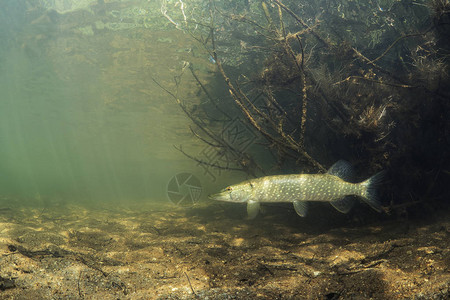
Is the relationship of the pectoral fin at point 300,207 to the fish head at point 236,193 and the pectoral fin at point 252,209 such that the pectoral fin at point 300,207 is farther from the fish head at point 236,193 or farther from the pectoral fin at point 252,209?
the fish head at point 236,193

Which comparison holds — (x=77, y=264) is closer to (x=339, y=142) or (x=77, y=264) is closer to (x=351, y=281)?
(x=351, y=281)

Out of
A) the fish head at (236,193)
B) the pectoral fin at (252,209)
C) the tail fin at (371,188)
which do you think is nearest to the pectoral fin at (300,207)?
the pectoral fin at (252,209)

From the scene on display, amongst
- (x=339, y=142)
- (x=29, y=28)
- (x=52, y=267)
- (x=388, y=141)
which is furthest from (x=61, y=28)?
(x=388, y=141)

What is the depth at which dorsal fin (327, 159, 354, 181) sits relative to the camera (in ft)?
14.2

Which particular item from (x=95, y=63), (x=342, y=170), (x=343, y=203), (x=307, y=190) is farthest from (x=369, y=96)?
(x=95, y=63)

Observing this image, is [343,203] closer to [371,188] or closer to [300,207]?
[371,188]

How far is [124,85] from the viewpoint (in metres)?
18.0

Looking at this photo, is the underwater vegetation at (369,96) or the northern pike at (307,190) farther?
the underwater vegetation at (369,96)

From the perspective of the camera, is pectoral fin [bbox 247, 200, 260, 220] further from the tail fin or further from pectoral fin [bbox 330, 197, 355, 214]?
the tail fin

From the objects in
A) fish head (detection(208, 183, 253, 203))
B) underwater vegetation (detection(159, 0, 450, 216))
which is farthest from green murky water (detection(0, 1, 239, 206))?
fish head (detection(208, 183, 253, 203))

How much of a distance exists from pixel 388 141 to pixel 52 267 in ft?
23.1

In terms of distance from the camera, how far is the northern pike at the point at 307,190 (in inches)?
159

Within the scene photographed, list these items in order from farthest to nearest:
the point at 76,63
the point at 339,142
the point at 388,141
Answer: the point at 76,63 → the point at 339,142 → the point at 388,141

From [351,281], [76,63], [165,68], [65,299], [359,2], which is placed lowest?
[351,281]
